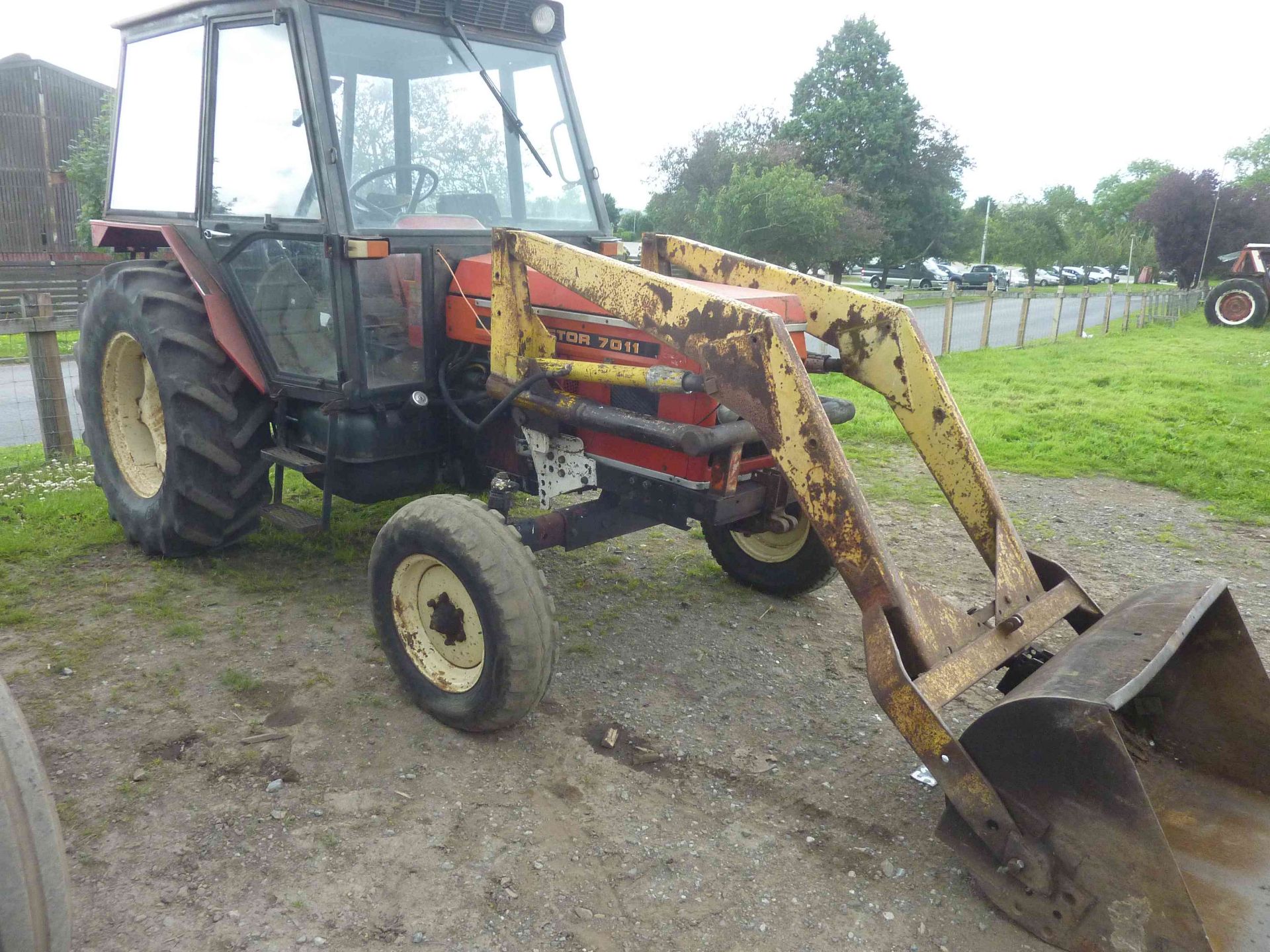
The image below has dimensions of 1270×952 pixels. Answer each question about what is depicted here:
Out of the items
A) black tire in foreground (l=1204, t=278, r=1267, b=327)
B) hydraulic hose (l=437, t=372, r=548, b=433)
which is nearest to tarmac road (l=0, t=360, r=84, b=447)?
hydraulic hose (l=437, t=372, r=548, b=433)

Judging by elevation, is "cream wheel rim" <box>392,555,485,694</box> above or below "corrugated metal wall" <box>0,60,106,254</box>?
below

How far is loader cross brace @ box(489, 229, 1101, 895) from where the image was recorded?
8.76 ft

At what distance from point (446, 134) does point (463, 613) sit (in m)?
2.27

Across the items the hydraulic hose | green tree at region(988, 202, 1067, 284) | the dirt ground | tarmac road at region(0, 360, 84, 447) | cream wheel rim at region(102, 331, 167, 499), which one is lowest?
tarmac road at region(0, 360, 84, 447)

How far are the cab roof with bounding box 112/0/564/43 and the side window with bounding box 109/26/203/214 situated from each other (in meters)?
0.11

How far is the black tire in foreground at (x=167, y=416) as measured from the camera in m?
4.37

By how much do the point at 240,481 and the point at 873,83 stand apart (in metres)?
39.7

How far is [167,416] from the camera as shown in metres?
4.39

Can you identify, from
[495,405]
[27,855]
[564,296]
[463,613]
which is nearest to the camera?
[27,855]

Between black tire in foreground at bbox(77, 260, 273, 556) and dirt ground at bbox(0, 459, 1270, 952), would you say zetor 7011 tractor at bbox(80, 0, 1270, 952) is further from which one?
dirt ground at bbox(0, 459, 1270, 952)

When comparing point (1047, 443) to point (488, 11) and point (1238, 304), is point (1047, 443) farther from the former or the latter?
point (1238, 304)

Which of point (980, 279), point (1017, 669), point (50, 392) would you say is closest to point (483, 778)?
point (1017, 669)

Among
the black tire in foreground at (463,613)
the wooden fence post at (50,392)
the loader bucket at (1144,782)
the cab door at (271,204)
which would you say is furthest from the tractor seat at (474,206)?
the wooden fence post at (50,392)

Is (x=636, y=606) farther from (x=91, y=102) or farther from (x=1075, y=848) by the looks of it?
(x=91, y=102)
